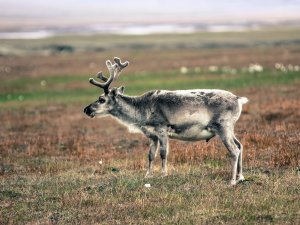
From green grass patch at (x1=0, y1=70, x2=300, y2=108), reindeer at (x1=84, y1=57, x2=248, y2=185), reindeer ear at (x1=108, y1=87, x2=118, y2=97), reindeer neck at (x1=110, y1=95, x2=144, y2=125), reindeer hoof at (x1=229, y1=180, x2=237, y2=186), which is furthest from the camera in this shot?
green grass patch at (x1=0, y1=70, x2=300, y2=108)

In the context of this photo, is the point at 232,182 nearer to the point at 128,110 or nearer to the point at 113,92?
the point at 128,110

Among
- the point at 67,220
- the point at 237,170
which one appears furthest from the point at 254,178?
the point at 67,220

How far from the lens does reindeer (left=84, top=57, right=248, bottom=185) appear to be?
1224 cm

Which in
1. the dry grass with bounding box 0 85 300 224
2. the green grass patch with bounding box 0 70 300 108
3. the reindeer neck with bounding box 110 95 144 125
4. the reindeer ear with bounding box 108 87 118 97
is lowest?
the green grass patch with bounding box 0 70 300 108

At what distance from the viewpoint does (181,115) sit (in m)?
12.6

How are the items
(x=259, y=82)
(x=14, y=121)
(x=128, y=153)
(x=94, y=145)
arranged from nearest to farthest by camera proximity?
(x=128, y=153), (x=94, y=145), (x=14, y=121), (x=259, y=82)

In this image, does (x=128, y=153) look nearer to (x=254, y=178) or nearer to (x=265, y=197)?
(x=254, y=178)

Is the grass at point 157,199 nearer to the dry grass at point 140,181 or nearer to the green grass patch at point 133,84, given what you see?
the dry grass at point 140,181

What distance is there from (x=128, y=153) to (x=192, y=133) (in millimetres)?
6132

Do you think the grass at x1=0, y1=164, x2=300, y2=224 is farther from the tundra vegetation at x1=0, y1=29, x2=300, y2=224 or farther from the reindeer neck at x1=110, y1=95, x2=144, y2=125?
the reindeer neck at x1=110, y1=95, x2=144, y2=125

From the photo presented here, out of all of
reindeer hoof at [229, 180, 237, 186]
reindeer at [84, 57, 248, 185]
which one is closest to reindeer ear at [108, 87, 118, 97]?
reindeer at [84, 57, 248, 185]

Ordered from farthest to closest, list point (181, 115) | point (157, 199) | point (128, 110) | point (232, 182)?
point (128, 110)
point (181, 115)
point (232, 182)
point (157, 199)

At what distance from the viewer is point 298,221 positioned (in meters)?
9.07

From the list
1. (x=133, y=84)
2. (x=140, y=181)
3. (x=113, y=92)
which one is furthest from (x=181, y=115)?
(x=133, y=84)
